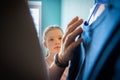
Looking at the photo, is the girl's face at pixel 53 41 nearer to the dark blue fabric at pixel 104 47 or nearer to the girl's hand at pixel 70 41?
the girl's hand at pixel 70 41

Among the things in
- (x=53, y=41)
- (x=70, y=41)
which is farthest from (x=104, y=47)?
(x=53, y=41)

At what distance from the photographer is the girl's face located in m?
A: 2.30

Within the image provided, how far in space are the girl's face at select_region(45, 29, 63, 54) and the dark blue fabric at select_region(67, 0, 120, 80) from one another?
1690 millimetres

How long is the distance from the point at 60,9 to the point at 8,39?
340cm

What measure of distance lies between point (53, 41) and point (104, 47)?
1.86 m

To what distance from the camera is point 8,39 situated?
48cm

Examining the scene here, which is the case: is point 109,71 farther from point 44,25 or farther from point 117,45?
point 44,25

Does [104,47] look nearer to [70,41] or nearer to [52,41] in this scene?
[70,41]

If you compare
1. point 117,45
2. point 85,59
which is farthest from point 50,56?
point 117,45

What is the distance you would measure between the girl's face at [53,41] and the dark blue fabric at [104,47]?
169 cm

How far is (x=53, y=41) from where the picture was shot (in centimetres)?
235

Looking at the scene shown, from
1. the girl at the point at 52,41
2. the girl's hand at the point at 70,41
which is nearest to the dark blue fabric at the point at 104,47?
the girl's hand at the point at 70,41

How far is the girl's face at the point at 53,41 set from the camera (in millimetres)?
2299

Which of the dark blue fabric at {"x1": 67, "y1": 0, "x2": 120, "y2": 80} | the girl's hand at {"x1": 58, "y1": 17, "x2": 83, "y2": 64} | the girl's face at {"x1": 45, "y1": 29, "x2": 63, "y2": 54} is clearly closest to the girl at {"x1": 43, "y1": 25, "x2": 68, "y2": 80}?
the girl's face at {"x1": 45, "y1": 29, "x2": 63, "y2": 54}
